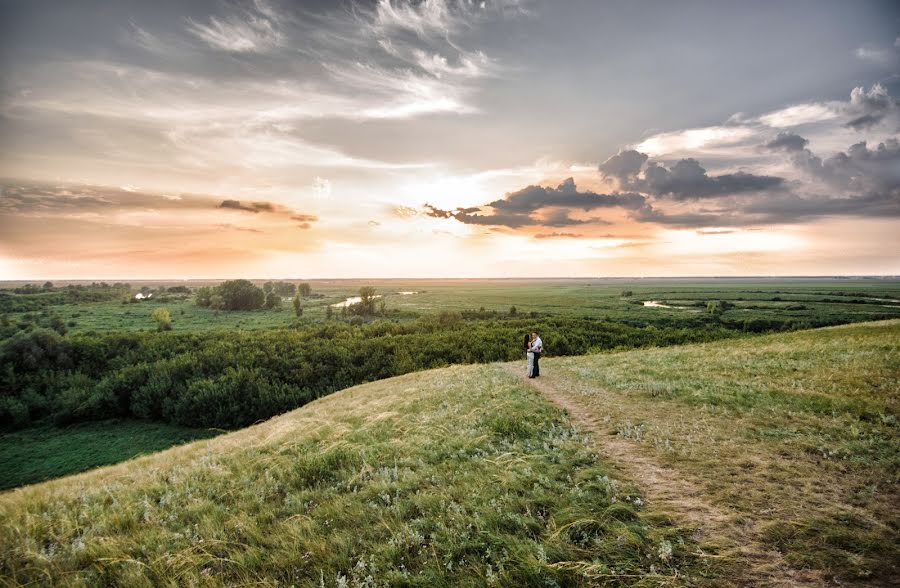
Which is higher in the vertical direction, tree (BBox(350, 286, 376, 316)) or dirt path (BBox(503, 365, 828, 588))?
dirt path (BBox(503, 365, 828, 588))

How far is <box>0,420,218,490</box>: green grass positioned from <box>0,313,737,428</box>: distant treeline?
158cm

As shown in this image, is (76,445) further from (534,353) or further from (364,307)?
(364,307)

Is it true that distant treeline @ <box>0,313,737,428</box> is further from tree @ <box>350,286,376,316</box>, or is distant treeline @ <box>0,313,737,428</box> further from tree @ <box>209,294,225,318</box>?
tree @ <box>209,294,225,318</box>

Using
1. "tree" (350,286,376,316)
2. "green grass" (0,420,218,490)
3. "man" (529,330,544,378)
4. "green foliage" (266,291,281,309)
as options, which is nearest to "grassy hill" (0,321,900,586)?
"man" (529,330,544,378)

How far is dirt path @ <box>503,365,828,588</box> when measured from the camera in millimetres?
4551

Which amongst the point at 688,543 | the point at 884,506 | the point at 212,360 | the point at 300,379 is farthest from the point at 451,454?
the point at 212,360

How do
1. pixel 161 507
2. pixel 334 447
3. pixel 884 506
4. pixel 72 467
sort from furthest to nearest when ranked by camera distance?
pixel 72 467
pixel 334 447
pixel 161 507
pixel 884 506

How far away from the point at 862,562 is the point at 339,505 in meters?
8.00

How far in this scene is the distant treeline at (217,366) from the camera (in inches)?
1704

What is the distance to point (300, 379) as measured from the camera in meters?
49.9

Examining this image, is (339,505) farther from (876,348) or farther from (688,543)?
(876,348)

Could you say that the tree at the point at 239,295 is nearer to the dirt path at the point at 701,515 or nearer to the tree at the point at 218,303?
the tree at the point at 218,303

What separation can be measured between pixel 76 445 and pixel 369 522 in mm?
49587

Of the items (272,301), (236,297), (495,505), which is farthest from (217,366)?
(272,301)
